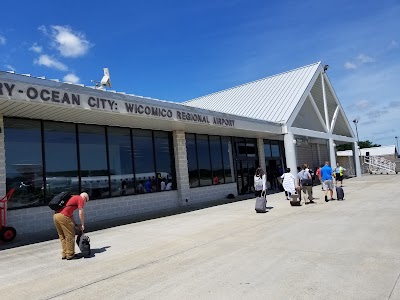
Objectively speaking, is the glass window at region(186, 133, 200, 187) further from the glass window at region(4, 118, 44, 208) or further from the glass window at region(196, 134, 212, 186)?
the glass window at region(4, 118, 44, 208)

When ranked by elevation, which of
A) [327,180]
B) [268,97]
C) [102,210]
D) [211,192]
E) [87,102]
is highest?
[268,97]

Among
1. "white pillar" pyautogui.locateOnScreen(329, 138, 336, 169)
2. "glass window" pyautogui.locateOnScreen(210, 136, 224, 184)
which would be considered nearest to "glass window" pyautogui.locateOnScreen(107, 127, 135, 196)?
"glass window" pyautogui.locateOnScreen(210, 136, 224, 184)

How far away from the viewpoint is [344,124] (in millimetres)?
33875

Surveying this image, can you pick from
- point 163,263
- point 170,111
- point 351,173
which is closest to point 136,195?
point 170,111

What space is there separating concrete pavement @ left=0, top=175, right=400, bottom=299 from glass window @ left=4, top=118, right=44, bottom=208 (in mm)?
2626

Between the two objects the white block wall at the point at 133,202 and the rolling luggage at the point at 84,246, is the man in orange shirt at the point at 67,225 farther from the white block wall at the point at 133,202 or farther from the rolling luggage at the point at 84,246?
the white block wall at the point at 133,202

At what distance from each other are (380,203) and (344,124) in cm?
2263

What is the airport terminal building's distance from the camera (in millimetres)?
10586

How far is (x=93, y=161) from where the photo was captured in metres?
13.3

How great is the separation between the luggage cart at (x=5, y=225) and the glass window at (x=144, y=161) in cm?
559

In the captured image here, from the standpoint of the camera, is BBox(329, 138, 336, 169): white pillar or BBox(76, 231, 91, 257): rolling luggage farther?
BBox(329, 138, 336, 169): white pillar

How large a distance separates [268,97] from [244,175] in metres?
6.95

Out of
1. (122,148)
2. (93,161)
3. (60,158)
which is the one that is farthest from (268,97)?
(60,158)

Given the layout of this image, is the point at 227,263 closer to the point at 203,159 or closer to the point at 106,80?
the point at 106,80
